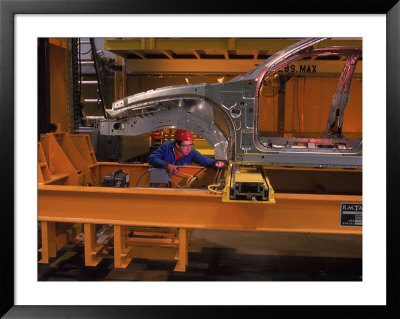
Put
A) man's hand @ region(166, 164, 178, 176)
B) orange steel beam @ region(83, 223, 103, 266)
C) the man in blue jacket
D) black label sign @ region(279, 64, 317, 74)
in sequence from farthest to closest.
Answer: black label sign @ region(279, 64, 317, 74)
the man in blue jacket
man's hand @ region(166, 164, 178, 176)
orange steel beam @ region(83, 223, 103, 266)

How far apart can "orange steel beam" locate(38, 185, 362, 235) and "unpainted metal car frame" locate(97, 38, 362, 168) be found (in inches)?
17.4

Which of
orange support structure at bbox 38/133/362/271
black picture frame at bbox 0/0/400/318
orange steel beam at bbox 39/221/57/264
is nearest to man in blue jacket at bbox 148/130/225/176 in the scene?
orange support structure at bbox 38/133/362/271

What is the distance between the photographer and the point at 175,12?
107 inches

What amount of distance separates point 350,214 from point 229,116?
1495 millimetres

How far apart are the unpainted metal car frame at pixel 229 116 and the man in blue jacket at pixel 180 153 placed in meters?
1.12

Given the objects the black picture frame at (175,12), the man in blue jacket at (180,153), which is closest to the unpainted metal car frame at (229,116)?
the man in blue jacket at (180,153)

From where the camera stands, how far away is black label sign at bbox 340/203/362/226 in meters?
3.85

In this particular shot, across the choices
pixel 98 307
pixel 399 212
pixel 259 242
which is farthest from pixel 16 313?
pixel 259 242

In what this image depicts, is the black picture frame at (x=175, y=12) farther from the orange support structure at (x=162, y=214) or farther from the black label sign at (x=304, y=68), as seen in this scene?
the black label sign at (x=304, y=68)

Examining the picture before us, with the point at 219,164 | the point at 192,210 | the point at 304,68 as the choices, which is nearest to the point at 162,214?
the point at 192,210

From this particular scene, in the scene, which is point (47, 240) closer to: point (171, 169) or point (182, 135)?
point (171, 169)

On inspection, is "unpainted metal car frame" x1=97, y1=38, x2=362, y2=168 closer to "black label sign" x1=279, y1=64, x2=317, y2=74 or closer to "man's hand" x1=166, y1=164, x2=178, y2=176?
"man's hand" x1=166, y1=164, x2=178, y2=176

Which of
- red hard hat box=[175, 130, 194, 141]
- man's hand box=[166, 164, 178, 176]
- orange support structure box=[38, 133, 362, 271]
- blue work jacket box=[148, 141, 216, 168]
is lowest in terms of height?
orange support structure box=[38, 133, 362, 271]

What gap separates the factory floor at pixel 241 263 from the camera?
4453 millimetres
